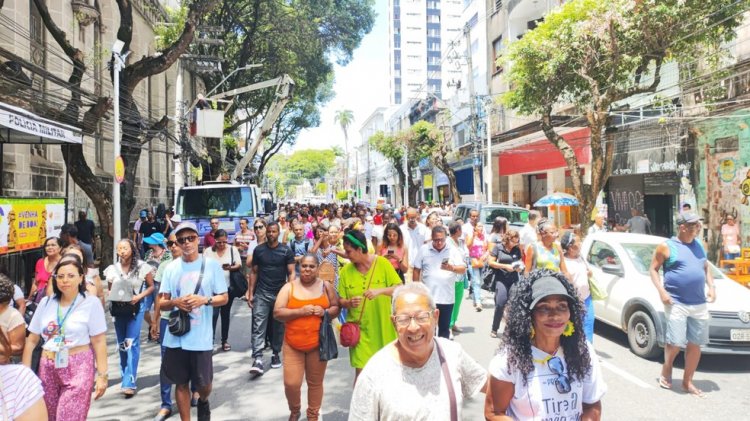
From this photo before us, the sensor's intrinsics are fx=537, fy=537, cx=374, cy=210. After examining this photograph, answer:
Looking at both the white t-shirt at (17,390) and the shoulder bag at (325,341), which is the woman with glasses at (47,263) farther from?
the white t-shirt at (17,390)

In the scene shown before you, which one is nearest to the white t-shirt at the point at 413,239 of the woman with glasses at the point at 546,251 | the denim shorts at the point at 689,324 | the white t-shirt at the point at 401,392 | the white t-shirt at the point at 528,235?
the white t-shirt at the point at 528,235

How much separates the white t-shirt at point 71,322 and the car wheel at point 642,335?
19.2 ft

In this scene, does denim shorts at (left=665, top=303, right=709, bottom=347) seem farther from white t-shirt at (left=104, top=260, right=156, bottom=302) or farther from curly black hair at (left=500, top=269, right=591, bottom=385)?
white t-shirt at (left=104, top=260, right=156, bottom=302)

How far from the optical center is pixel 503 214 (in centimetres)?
1608

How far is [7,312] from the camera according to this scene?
3.70 metres

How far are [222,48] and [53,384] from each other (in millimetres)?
22370

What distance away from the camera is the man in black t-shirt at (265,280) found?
6.11 metres

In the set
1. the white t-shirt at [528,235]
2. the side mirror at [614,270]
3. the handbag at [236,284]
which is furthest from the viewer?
the white t-shirt at [528,235]

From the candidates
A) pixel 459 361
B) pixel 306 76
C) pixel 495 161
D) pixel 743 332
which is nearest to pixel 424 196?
pixel 495 161

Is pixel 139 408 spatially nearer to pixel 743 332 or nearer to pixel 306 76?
pixel 743 332

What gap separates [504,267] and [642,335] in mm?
Result: 1863

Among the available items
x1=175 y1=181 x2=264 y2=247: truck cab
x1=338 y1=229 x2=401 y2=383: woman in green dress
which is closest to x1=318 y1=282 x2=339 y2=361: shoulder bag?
x1=338 y1=229 x2=401 y2=383: woman in green dress

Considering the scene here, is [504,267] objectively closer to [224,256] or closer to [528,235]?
[528,235]

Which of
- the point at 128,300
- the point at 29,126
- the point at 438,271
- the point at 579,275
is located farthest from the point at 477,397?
the point at 29,126
